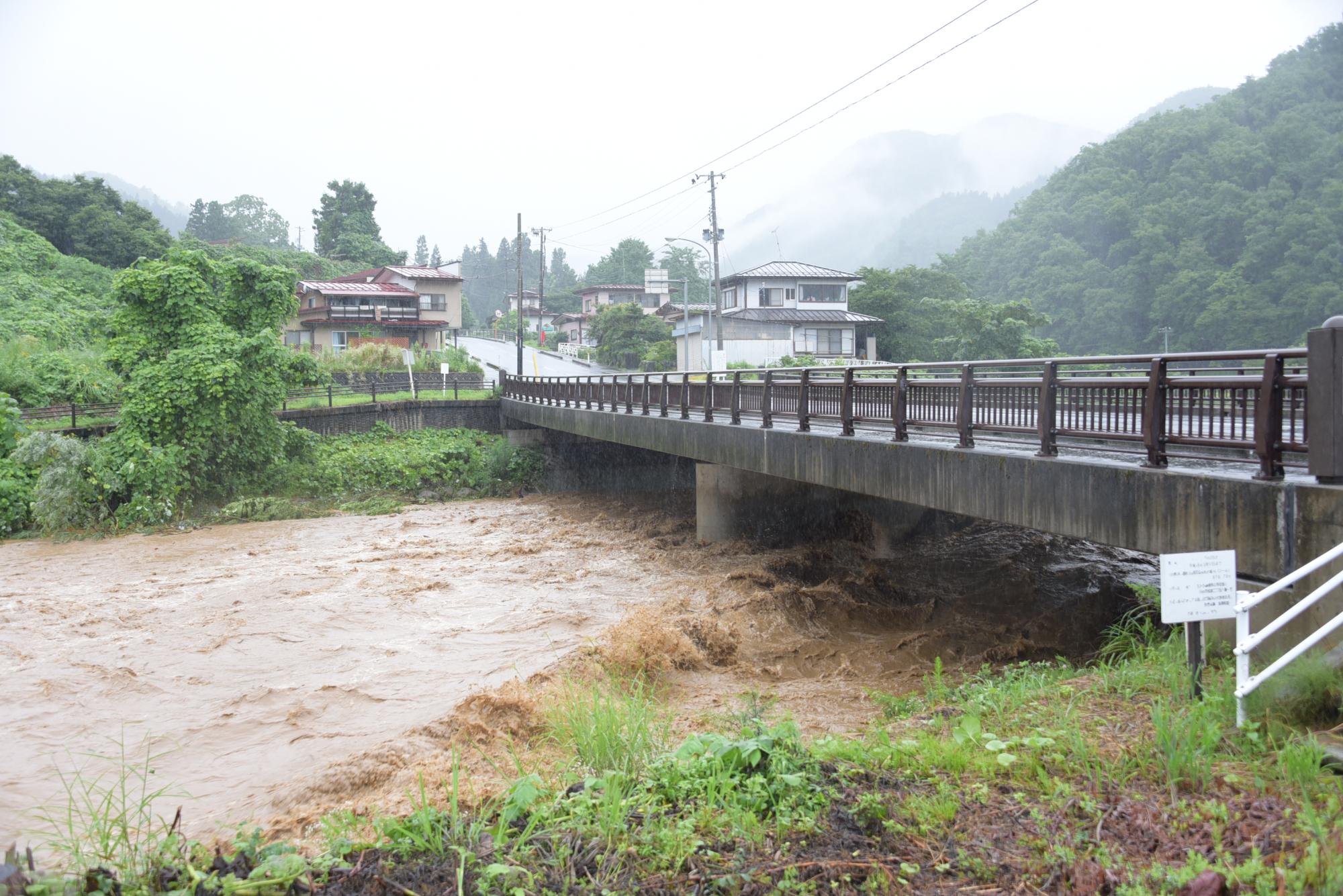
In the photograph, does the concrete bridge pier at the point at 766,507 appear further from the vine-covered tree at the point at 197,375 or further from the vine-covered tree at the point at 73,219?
the vine-covered tree at the point at 73,219

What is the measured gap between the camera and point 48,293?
141 feet

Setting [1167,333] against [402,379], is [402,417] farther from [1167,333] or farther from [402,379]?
[1167,333]

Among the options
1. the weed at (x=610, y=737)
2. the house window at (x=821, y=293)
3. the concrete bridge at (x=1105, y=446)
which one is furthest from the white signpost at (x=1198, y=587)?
the house window at (x=821, y=293)

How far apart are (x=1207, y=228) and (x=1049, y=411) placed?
4104 cm

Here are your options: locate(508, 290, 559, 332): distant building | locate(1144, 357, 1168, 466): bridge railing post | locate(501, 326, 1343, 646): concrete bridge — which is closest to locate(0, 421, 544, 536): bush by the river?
locate(501, 326, 1343, 646): concrete bridge

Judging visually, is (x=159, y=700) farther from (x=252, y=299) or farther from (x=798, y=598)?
(x=252, y=299)

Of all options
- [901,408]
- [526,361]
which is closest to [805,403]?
[901,408]

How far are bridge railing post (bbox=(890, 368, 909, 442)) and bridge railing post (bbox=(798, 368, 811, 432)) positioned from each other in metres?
2.39

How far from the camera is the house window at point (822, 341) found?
50500 millimetres

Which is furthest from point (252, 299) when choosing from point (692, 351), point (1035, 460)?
point (692, 351)

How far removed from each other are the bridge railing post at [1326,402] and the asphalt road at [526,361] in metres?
51.8

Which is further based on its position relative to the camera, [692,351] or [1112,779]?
[692,351]

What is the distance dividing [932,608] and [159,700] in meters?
9.59

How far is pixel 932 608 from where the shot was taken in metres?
12.8
